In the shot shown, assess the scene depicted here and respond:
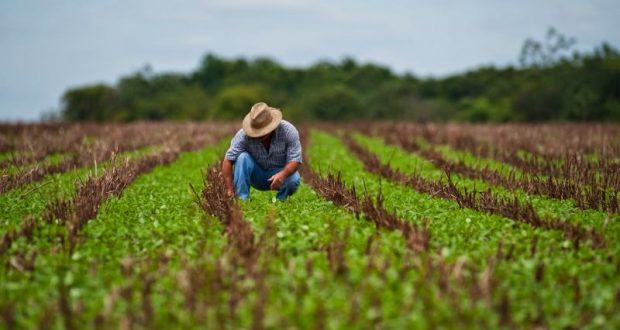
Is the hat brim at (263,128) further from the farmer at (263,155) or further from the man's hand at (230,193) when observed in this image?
the man's hand at (230,193)

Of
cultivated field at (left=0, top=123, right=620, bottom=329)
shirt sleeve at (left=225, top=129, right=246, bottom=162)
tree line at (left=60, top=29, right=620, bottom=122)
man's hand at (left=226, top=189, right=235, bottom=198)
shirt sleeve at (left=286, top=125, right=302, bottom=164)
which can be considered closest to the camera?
cultivated field at (left=0, top=123, right=620, bottom=329)

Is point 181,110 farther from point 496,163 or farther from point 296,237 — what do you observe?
point 296,237

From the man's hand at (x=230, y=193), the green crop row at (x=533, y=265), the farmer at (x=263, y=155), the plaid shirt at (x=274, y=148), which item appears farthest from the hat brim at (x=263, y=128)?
the green crop row at (x=533, y=265)

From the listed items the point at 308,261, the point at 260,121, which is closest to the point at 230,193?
the point at 260,121

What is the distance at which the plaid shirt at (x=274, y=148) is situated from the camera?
7.78 m

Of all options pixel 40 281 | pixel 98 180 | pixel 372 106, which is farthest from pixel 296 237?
pixel 372 106

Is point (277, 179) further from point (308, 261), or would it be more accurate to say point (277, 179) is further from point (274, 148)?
point (308, 261)

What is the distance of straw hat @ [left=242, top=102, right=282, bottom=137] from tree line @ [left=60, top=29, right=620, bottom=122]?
4559 centimetres

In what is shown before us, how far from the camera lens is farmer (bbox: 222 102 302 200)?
7512 mm

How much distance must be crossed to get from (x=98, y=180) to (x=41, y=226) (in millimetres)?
1872

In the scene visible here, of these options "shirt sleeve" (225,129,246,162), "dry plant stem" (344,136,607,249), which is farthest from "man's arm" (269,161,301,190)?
"dry plant stem" (344,136,607,249)

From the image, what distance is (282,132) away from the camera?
309 inches

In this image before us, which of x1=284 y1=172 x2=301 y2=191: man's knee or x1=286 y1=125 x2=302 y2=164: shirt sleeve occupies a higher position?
x1=286 y1=125 x2=302 y2=164: shirt sleeve

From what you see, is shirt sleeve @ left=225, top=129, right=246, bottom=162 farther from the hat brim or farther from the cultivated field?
the cultivated field
